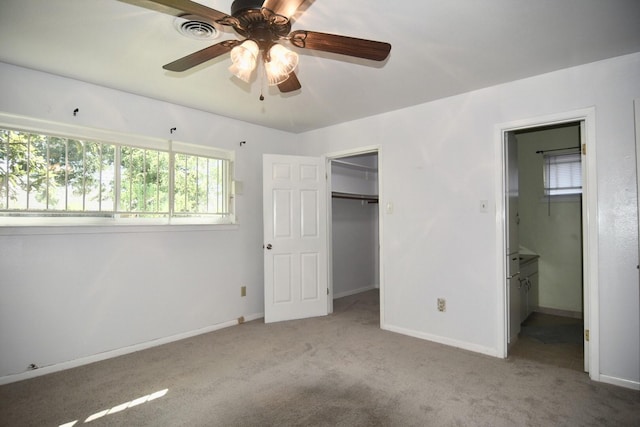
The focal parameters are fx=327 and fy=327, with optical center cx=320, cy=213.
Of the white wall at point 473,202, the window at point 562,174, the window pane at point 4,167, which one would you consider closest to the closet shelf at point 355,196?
the white wall at point 473,202

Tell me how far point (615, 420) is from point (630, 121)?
2046 millimetres

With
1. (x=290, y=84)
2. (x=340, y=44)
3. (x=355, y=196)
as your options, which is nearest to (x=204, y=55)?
(x=290, y=84)

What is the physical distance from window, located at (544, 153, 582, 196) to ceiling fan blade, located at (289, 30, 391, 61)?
384 cm

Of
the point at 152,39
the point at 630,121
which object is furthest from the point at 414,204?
the point at 152,39

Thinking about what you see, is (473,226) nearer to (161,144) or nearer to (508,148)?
(508,148)

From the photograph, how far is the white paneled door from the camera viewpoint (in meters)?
4.04

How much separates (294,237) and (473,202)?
6.91 ft

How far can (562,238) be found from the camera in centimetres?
424

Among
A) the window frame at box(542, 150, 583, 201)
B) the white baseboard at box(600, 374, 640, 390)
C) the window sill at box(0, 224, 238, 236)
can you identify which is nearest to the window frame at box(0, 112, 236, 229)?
the window sill at box(0, 224, 238, 236)

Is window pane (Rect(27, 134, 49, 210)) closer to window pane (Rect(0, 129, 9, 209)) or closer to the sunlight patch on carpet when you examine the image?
window pane (Rect(0, 129, 9, 209))

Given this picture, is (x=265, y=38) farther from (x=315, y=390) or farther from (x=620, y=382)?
(x=620, y=382)

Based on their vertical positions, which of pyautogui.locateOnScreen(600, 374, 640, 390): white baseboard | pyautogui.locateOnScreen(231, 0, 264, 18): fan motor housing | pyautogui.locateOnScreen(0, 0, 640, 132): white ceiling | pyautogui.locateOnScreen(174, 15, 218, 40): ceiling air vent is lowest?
pyautogui.locateOnScreen(600, 374, 640, 390): white baseboard

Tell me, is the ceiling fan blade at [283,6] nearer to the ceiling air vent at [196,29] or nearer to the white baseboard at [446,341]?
the ceiling air vent at [196,29]

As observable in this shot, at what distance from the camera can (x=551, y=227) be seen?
4320 millimetres
